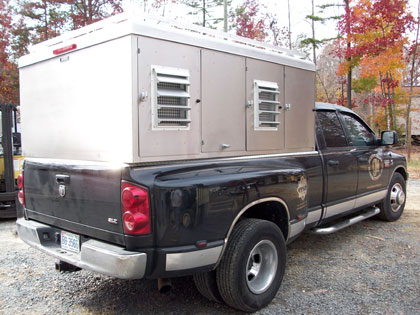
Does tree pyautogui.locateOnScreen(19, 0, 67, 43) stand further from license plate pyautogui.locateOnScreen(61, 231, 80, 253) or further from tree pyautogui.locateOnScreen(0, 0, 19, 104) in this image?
license plate pyautogui.locateOnScreen(61, 231, 80, 253)

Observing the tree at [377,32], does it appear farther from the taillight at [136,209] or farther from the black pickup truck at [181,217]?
the taillight at [136,209]

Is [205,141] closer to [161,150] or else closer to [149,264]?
[161,150]

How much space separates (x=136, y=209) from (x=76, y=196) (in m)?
0.69

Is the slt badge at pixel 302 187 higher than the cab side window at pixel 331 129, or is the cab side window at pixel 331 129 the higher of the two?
the cab side window at pixel 331 129

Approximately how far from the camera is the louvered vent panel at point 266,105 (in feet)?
11.8

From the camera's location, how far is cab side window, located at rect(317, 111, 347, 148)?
15.3ft

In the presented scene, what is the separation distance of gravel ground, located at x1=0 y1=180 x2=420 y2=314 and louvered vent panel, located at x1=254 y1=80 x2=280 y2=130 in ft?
5.43

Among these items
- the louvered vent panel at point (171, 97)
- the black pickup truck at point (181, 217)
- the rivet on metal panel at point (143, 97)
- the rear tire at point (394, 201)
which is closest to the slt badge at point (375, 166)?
the rear tire at point (394, 201)

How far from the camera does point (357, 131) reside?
17.0 ft

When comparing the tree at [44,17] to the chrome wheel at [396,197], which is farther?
the tree at [44,17]

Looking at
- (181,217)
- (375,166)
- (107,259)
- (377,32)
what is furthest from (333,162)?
(377,32)

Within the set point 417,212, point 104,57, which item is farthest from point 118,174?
point 417,212

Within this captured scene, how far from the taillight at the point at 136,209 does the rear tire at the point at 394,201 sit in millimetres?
4552

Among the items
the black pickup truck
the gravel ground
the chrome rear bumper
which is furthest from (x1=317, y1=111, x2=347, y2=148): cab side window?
the chrome rear bumper
